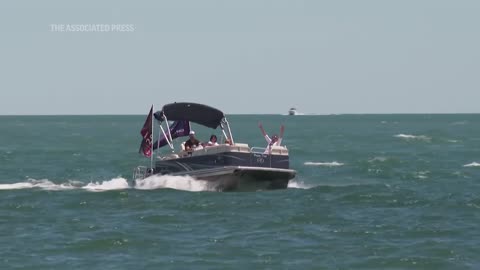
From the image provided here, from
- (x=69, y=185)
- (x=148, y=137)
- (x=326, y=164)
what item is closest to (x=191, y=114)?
(x=148, y=137)

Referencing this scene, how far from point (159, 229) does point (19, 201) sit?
9726mm

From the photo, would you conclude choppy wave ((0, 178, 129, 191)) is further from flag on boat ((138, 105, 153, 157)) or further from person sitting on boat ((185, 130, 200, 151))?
person sitting on boat ((185, 130, 200, 151))

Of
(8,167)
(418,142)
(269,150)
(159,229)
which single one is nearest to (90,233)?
(159,229)

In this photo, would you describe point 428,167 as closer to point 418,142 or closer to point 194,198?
point 194,198

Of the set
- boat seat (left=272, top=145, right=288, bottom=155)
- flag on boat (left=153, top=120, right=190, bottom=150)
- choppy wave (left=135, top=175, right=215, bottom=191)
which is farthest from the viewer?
flag on boat (left=153, top=120, right=190, bottom=150)

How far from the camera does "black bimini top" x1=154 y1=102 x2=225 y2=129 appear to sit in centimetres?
4553

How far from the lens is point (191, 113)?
46.1 meters

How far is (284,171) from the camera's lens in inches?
1715

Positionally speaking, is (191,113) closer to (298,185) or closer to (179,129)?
(179,129)

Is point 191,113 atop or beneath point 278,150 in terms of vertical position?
atop

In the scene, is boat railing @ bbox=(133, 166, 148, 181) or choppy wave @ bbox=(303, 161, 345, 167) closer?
boat railing @ bbox=(133, 166, 148, 181)

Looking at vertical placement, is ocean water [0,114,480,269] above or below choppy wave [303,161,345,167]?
below

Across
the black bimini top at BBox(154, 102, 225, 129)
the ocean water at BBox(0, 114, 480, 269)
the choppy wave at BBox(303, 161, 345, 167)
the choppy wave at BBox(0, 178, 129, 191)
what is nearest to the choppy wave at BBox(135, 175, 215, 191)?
the ocean water at BBox(0, 114, 480, 269)

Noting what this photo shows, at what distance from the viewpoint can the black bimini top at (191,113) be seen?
4553 cm
